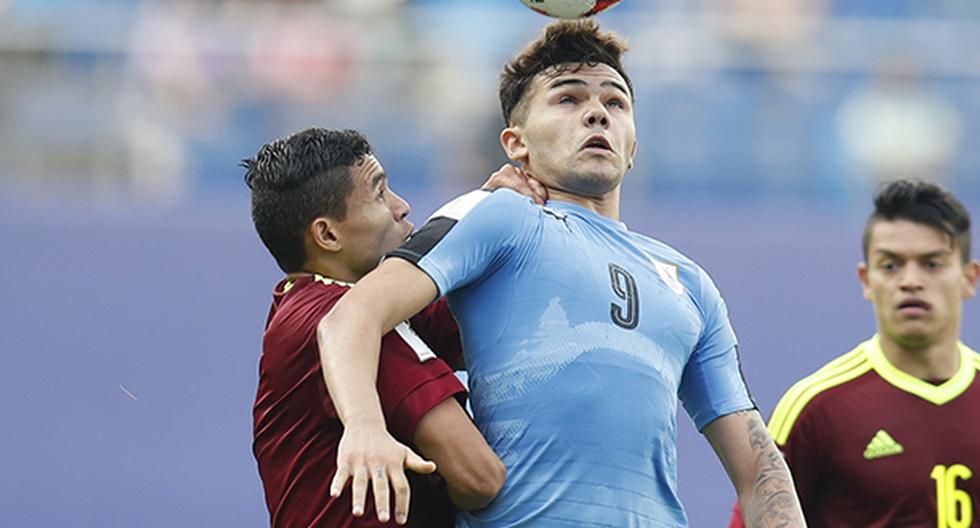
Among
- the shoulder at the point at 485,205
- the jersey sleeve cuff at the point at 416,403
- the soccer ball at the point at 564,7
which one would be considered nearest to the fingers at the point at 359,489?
the jersey sleeve cuff at the point at 416,403

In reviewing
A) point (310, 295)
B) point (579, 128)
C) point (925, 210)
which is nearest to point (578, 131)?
point (579, 128)

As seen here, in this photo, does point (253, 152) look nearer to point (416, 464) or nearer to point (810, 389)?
point (810, 389)

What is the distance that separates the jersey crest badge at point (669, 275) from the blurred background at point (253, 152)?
5.47 meters

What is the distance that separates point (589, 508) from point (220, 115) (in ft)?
21.3

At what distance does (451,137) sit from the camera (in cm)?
1022

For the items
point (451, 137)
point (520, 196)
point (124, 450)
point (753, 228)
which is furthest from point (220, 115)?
point (520, 196)

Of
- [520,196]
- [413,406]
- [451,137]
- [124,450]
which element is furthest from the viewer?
[451,137]

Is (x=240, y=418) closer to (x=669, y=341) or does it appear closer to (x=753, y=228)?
(x=753, y=228)

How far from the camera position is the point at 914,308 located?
6.12 metres

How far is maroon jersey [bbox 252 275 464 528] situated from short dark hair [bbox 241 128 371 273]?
0.46 ft

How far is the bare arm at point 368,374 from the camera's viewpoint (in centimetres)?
367

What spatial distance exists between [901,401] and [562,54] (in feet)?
7.17

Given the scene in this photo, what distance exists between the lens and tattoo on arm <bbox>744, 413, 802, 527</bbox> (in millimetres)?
4469

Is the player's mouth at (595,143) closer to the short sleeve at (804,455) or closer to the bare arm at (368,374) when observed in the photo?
the bare arm at (368,374)
